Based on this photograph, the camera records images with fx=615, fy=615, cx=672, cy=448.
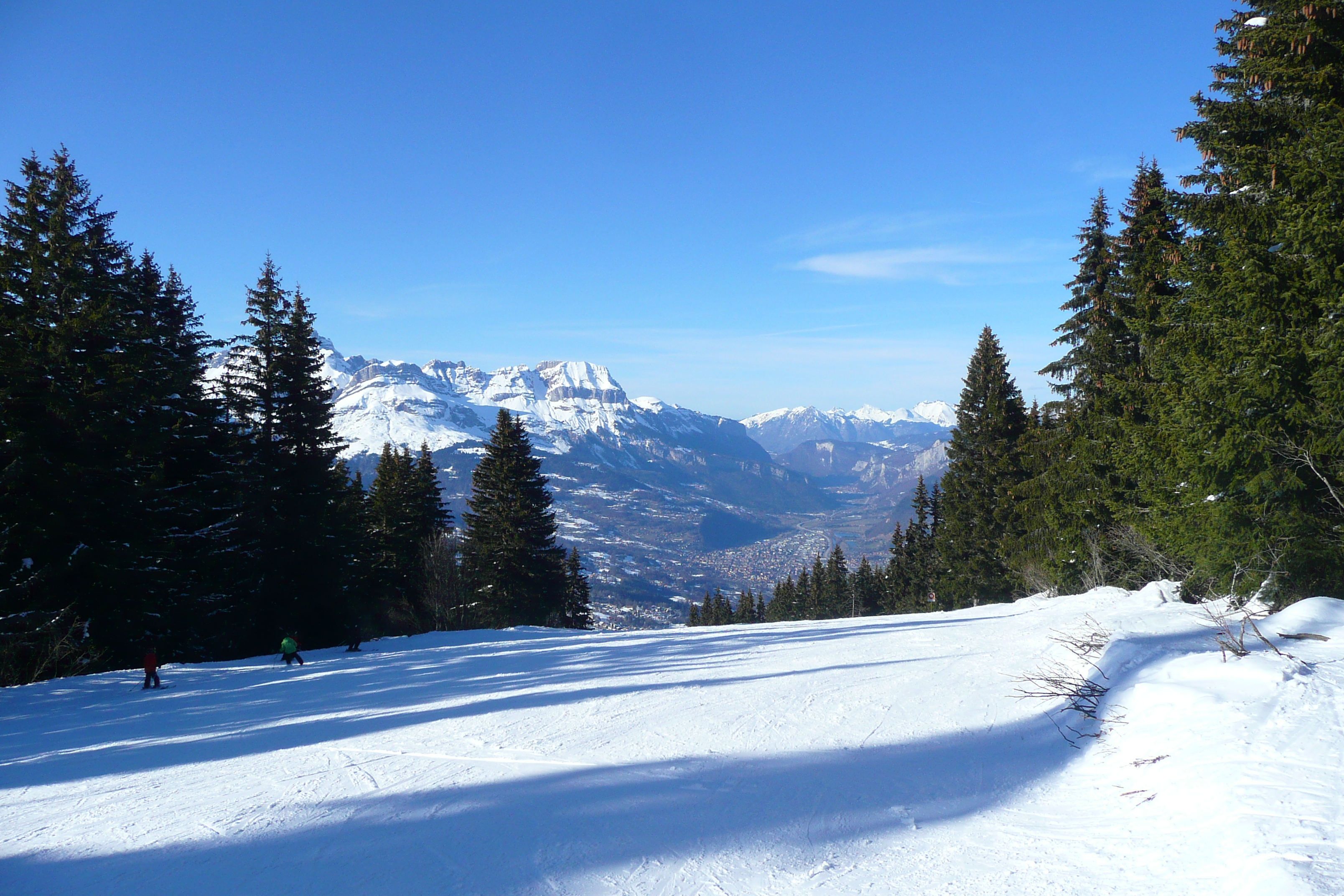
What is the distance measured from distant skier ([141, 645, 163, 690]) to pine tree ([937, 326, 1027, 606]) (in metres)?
28.6

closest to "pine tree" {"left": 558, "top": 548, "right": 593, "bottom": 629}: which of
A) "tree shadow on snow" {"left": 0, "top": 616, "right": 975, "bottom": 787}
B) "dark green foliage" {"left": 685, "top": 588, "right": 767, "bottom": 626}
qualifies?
"tree shadow on snow" {"left": 0, "top": 616, "right": 975, "bottom": 787}

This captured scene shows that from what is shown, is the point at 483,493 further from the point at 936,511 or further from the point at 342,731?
the point at 936,511

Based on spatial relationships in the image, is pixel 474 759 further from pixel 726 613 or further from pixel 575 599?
pixel 726 613

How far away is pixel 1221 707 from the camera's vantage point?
195 inches

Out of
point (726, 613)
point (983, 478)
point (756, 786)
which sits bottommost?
point (726, 613)

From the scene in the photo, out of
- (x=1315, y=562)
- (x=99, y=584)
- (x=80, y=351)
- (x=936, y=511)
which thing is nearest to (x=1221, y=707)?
(x=1315, y=562)

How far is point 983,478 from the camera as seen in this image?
29656 millimetres

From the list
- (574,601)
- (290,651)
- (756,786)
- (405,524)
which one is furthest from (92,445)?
(574,601)

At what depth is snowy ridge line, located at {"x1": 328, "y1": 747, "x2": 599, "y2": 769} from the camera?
6156 millimetres

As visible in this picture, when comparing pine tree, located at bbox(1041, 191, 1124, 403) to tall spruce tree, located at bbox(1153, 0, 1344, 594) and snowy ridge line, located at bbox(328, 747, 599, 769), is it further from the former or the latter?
snowy ridge line, located at bbox(328, 747, 599, 769)

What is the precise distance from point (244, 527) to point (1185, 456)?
2639 cm

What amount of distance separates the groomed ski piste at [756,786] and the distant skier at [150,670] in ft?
7.48

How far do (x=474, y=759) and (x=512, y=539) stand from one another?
24911 millimetres

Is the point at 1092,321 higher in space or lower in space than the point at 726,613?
A: higher
